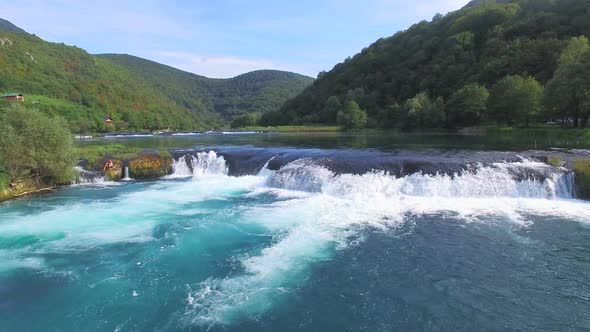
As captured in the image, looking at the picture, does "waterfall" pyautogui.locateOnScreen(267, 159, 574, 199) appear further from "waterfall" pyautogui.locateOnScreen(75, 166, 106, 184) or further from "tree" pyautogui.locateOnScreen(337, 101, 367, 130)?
"tree" pyautogui.locateOnScreen(337, 101, 367, 130)

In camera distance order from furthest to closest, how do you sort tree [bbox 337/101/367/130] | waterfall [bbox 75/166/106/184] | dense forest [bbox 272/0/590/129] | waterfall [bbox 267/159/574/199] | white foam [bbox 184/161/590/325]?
tree [bbox 337/101/367/130], dense forest [bbox 272/0/590/129], waterfall [bbox 75/166/106/184], waterfall [bbox 267/159/574/199], white foam [bbox 184/161/590/325]

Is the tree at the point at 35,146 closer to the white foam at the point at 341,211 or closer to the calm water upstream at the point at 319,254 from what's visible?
the calm water upstream at the point at 319,254

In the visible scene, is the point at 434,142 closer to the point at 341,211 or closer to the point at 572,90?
the point at 572,90

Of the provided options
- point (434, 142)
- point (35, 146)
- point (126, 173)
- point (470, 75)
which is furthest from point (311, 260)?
point (470, 75)

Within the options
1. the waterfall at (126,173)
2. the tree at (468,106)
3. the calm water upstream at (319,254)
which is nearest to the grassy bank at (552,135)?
the tree at (468,106)

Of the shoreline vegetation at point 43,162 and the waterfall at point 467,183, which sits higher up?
the shoreline vegetation at point 43,162

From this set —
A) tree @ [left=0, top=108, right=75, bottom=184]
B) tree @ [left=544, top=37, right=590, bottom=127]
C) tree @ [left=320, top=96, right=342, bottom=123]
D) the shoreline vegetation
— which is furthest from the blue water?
tree @ [left=320, top=96, right=342, bottom=123]
